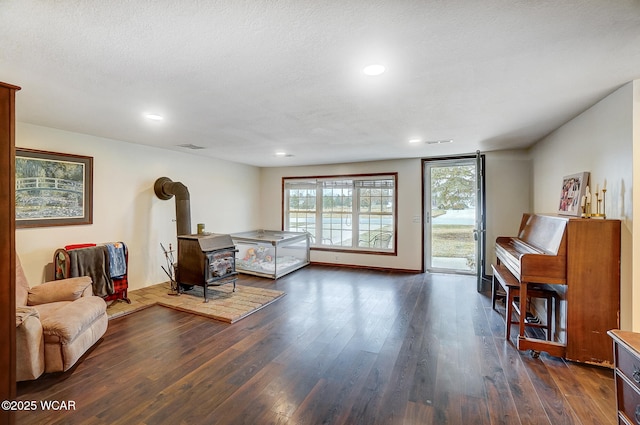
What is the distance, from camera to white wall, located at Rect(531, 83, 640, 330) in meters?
2.27

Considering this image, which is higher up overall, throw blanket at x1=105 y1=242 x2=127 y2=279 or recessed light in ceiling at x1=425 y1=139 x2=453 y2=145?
recessed light in ceiling at x1=425 y1=139 x2=453 y2=145

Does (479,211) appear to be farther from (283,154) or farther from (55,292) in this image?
(55,292)

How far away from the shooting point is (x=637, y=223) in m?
2.24

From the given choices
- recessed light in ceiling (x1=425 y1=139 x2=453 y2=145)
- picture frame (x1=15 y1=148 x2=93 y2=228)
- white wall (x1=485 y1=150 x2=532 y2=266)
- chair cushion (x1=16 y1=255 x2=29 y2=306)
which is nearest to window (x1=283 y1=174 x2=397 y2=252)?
recessed light in ceiling (x1=425 y1=139 x2=453 y2=145)

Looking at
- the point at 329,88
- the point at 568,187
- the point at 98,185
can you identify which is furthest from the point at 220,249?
the point at 568,187

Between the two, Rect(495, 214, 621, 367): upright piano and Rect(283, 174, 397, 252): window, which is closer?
Rect(495, 214, 621, 367): upright piano

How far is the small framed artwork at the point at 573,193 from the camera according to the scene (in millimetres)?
2824

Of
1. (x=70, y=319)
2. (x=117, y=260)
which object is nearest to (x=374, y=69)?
(x=70, y=319)

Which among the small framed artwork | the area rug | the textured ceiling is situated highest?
the textured ceiling

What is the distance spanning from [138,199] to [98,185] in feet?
1.95

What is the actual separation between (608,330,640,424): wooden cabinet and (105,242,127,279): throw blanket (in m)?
4.96

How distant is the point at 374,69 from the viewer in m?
2.01

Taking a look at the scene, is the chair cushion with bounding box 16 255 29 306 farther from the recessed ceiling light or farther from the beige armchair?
the recessed ceiling light

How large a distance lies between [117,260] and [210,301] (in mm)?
1380
